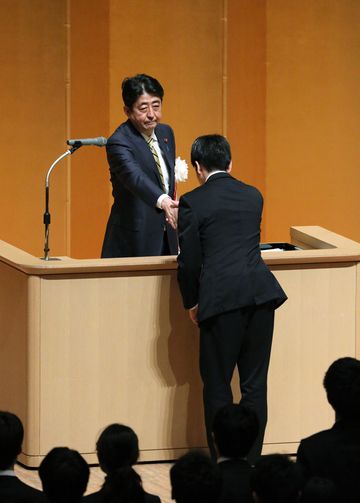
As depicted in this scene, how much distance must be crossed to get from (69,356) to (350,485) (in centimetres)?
170

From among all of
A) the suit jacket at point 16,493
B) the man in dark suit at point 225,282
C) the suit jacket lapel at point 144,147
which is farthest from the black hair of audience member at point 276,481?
the suit jacket lapel at point 144,147

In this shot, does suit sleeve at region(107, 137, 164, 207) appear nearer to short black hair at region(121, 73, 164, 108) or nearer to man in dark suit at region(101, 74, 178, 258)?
man in dark suit at region(101, 74, 178, 258)

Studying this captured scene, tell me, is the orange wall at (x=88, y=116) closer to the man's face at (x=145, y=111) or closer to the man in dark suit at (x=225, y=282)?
the man's face at (x=145, y=111)

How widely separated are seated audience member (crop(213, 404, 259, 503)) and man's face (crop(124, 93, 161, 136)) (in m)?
1.91

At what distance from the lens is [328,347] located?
4945 millimetres

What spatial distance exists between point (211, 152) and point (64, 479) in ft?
5.94

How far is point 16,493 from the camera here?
3.19m

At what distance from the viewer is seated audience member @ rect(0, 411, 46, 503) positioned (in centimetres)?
317

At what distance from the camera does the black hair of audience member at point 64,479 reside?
3.06 m

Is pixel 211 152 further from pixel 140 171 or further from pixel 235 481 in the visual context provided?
pixel 235 481

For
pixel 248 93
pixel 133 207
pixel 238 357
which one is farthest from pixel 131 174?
pixel 248 93

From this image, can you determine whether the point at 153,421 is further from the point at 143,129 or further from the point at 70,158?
the point at 70,158

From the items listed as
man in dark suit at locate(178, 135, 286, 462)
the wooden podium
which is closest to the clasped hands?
the wooden podium

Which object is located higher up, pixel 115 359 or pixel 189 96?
pixel 189 96
